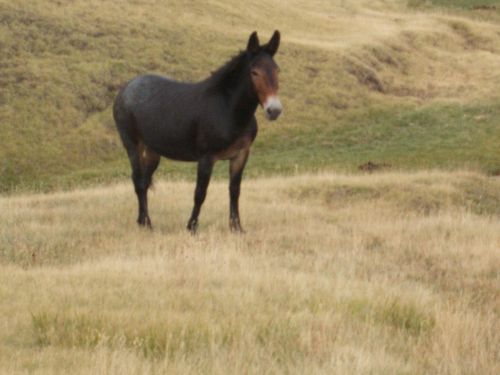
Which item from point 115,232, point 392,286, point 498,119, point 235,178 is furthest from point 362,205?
point 498,119

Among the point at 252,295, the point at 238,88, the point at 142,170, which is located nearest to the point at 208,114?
the point at 238,88

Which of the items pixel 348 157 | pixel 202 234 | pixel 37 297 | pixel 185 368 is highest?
pixel 185 368

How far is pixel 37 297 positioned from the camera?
762 cm

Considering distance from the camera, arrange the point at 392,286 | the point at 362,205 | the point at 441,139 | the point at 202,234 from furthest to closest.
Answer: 1. the point at 441,139
2. the point at 362,205
3. the point at 202,234
4. the point at 392,286

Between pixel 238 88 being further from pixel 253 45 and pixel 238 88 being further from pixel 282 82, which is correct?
pixel 282 82

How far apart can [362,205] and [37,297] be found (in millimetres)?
11638

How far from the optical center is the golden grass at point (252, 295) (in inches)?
238

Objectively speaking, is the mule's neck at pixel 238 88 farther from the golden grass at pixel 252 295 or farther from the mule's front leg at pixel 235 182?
the golden grass at pixel 252 295

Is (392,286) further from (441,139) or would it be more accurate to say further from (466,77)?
(466,77)

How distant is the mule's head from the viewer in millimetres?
11688

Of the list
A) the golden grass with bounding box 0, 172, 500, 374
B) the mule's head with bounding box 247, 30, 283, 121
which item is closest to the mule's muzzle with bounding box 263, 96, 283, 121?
the mule's head with bounding box 247, 30, 283, 121

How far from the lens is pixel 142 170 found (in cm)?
1540

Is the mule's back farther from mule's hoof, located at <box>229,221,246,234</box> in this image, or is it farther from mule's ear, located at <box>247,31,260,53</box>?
mule's ear, located at <box>247,31,260,53</box>

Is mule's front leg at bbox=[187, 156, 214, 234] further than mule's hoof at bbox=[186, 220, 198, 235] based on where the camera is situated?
No
